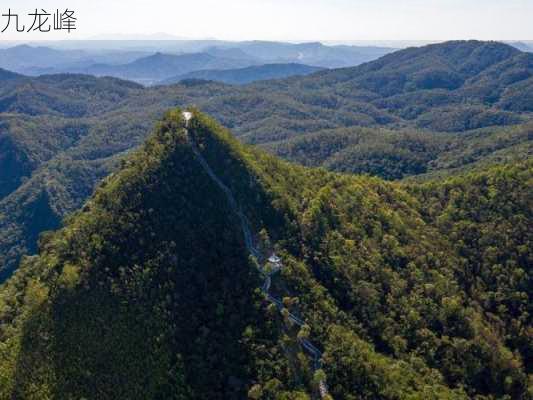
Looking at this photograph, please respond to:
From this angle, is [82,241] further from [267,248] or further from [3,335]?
[267,248]

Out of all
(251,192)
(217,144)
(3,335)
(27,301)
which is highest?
(217,144)

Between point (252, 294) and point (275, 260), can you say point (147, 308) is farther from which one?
point (275, 260)

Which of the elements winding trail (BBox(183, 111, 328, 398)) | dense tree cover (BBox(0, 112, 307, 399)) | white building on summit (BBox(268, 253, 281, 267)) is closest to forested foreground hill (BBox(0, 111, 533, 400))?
dense tree cover (BBox(0, 112, 307, 399))

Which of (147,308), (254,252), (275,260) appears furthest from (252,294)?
(147,308)

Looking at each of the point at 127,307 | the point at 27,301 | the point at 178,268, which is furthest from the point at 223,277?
the point at 27,301

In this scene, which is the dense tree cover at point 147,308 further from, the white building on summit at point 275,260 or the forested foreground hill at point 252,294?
the white building on summit at point 275,260

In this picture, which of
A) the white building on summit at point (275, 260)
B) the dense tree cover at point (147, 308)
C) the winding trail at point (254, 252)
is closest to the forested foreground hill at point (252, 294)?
the dense tree cover at point (147, 308)
